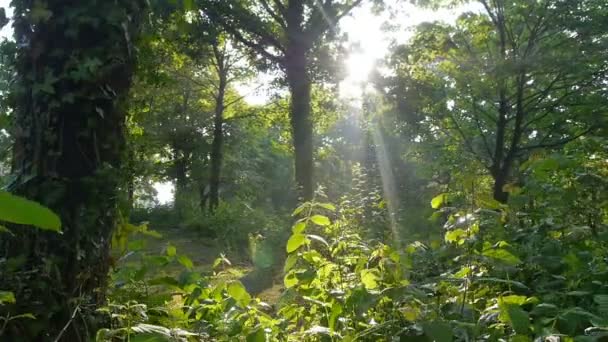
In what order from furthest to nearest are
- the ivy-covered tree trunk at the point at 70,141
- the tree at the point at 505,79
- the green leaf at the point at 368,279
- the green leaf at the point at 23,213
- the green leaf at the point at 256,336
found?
the tree at the point at 505,79
the ivy-covered tree trunk at the point at 70,141
the green leaf at the point at 368,279
the green leaf at the point at 256,336
the green leaf at the point at 23,213

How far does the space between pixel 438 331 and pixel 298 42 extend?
35.6 ft

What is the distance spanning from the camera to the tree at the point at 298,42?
11375 millimetres

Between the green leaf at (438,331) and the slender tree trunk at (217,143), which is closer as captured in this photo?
the green leaf at (438,331)

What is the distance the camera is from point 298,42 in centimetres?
1149

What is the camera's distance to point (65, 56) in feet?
6.17

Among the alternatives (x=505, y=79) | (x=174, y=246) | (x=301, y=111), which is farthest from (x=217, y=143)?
(x=174, y=246)

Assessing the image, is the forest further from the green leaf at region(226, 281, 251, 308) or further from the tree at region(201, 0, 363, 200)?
the tree at region(201, 0, 363, 200)

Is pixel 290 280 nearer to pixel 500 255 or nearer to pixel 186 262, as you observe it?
pixel 186 262

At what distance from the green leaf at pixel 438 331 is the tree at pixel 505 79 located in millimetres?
8860

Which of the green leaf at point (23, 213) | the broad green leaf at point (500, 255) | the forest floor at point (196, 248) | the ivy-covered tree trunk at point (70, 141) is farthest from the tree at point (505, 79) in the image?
the green leaf at point (23, 213)

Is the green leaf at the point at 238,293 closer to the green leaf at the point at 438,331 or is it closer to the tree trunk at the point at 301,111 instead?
the green leaf at the point at 438,331

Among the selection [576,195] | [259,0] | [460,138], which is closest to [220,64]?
[259,0]

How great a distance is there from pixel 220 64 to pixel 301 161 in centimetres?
893

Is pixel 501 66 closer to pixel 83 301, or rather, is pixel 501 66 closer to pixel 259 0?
pixel 259 0
